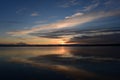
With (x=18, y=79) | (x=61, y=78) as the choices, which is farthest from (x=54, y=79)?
(x=18, y=79)

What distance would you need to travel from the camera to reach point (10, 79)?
15.9 metres

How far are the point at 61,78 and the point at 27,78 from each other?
307cm

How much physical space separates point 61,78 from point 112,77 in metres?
4.59

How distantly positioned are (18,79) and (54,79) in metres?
3.15

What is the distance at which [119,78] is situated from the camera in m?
15.8

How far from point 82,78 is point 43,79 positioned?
11.2 ft

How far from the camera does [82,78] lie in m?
16.1

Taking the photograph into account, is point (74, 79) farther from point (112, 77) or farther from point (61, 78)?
point (112, 77)

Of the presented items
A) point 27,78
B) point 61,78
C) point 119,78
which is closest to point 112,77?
point 119,78

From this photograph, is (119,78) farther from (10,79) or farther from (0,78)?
(0,78)

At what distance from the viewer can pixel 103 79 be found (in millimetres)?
15891

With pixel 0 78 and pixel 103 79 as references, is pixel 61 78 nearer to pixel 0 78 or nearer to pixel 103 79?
pixel 103 79

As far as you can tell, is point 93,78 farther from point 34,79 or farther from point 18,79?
point 18,79

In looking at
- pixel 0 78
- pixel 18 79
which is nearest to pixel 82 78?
pixel 18 79
